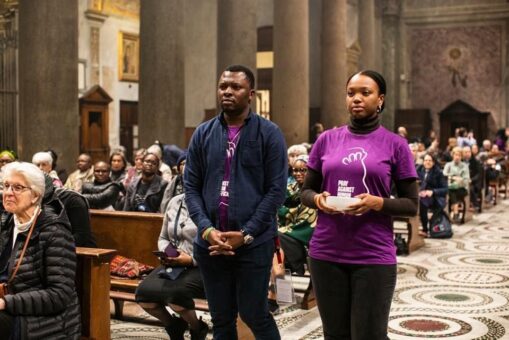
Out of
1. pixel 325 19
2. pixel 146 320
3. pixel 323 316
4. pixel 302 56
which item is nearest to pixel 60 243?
pixel 323 316

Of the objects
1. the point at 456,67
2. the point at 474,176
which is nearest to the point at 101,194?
the point at 474,176

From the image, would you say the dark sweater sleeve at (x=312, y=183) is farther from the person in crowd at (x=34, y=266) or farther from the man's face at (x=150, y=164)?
the man's face at (x=150, y=164)

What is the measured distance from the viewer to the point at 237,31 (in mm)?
14234

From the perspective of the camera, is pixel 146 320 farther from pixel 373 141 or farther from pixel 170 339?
pixel 373 141

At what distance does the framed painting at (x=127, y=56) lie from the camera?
23203mm

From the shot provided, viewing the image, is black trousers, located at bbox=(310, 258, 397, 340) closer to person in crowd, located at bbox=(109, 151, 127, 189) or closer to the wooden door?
person in crowd, located at bbox=(109, 151, 127, 189)

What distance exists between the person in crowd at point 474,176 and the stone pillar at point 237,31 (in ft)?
15.5

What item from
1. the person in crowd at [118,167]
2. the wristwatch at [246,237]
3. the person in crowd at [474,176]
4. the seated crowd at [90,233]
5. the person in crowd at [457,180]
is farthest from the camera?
the person in crowd at [474,176]

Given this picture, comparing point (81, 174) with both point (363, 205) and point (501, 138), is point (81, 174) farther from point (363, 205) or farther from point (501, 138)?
point (501, 138)

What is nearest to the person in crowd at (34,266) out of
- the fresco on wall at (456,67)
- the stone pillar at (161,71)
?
the stone pillar at (161,71)

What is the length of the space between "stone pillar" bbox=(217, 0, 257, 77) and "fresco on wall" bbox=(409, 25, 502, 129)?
17298 mm

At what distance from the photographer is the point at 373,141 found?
11.0 ft

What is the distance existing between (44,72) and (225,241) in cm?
689

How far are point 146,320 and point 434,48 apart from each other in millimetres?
25763
